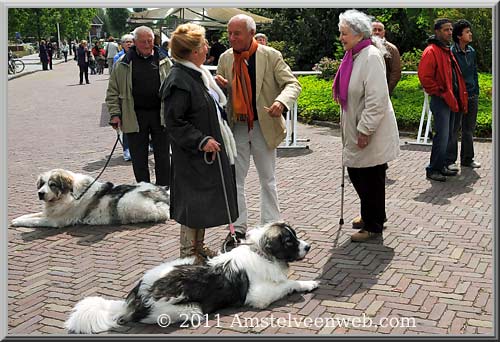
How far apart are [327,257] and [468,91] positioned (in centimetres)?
482

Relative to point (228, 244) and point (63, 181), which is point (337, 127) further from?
point (228, 244)

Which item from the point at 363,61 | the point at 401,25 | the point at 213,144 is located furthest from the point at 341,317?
the point at 401,25

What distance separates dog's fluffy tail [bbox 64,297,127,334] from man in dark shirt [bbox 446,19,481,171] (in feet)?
20.4

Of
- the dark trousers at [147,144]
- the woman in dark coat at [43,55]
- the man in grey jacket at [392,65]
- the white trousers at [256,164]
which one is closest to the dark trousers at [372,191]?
the white trousers at [256,164]

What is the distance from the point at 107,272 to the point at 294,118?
6.28 metres

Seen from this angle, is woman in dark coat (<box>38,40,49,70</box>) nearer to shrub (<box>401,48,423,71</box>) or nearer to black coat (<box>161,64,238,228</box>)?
shrub (<box>401,48,423,71</box>)

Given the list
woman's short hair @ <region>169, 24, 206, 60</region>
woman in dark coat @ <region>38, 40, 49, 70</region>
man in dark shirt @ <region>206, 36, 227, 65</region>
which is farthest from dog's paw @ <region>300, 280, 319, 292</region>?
woman in dark coat @ <region>38, 40, 49, 70</region>

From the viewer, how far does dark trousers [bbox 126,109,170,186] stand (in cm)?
701

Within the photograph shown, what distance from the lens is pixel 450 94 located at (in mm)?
8000

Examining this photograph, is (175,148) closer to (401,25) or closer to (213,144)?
(213,144)

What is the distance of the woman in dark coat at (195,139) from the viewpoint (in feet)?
14.7

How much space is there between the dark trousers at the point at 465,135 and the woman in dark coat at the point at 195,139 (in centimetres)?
509

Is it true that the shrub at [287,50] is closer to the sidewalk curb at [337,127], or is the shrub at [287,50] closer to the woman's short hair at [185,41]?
the sidewalk curb at [337,127]

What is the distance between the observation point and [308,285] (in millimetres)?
4660
